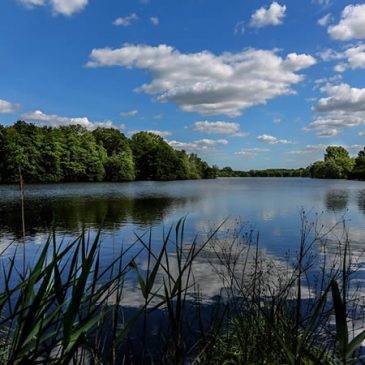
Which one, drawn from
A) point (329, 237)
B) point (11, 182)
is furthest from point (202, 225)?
point (11, 182)

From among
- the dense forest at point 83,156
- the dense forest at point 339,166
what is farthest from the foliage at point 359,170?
the dense forest at point 83,156

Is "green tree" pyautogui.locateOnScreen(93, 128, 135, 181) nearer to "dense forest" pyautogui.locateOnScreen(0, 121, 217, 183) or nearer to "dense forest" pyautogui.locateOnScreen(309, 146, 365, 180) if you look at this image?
"dense forest" pyautogui.locateOnScreen(0, 121, 217, 183)

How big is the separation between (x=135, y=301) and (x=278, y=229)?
14.4 meters

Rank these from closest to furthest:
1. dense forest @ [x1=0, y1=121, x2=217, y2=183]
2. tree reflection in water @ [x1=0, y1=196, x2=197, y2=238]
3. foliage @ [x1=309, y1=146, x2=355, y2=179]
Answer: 1. tree reflection in water @ [x1=0, y1=196, x2=197, y2=238]
2. dense forest @ [x1=0, y1=121, x2=217, y2=183]
3. foliage @ [x1=309, y1=146, x2=355, y2=179]

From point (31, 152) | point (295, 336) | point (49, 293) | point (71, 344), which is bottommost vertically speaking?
point (295, 336)

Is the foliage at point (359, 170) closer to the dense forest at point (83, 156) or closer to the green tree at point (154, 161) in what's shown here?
the dense forest at point (83, 156)

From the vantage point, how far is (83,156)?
95.6 m

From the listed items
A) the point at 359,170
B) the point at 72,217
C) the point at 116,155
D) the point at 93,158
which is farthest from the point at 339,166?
the point at 72,217

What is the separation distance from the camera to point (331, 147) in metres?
168

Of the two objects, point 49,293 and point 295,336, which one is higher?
point 49,293

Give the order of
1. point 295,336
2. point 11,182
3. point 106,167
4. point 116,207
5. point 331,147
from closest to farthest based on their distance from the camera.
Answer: point 295,336, point 116,207, point 11,182, point 106,167, point 331,147

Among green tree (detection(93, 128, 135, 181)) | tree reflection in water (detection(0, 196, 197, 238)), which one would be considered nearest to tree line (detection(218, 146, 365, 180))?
green tree (detection(93, 128, 135, 181))

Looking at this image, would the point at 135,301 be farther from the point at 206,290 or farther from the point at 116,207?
the point at 116,207

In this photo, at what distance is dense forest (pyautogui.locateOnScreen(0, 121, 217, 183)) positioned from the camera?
273 feet
